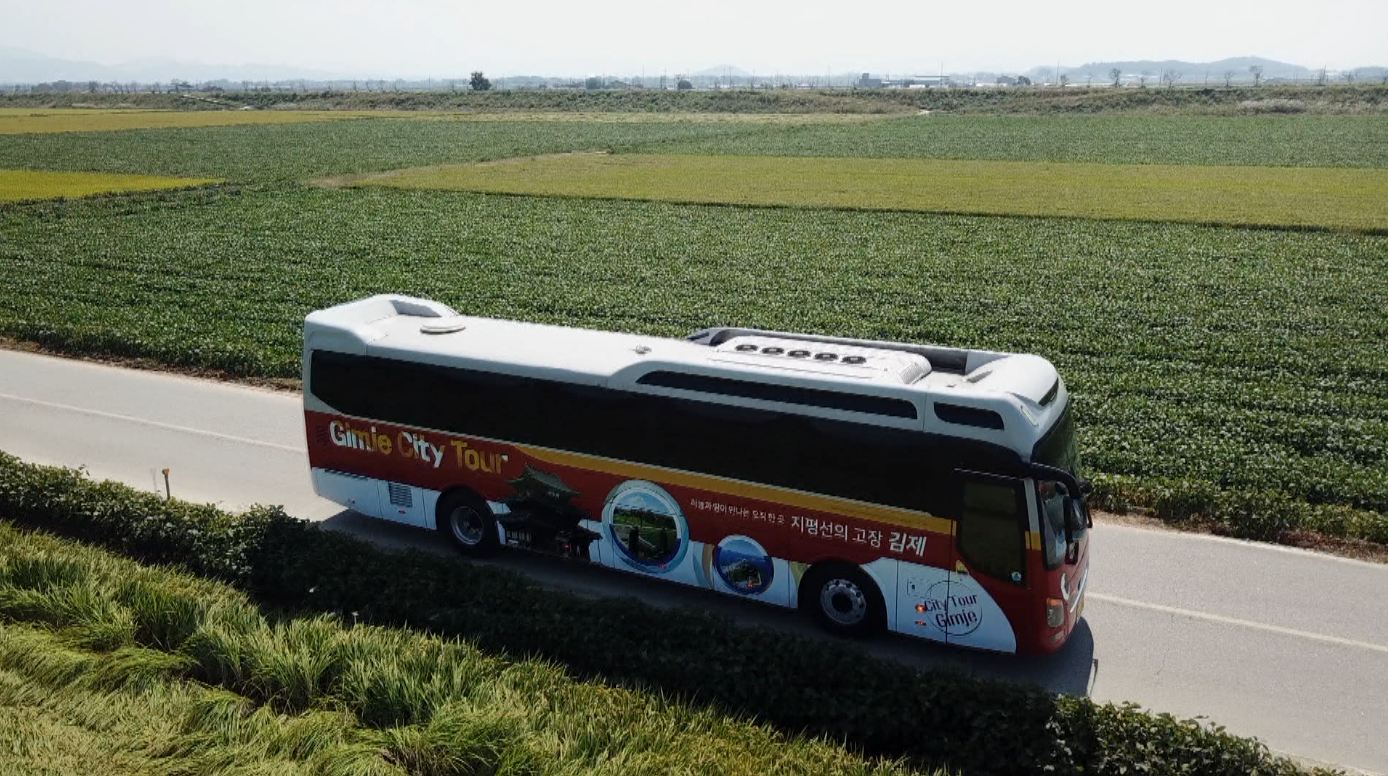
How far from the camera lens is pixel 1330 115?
95.2 metres

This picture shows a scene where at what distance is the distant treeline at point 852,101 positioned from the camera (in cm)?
10438

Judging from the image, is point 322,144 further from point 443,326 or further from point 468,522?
point 468,522

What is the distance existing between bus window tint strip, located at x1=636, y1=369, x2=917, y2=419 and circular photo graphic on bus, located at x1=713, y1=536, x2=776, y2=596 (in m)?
1.61

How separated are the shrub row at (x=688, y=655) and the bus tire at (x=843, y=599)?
2.60 feet

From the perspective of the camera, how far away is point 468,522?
14055mm

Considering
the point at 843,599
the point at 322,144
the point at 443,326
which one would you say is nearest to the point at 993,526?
A: the point at 843,599

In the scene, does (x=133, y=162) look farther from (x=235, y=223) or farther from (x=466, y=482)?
(x=466, y=482)

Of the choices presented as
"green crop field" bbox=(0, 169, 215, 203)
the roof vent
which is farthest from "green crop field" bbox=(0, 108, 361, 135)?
the roof vent

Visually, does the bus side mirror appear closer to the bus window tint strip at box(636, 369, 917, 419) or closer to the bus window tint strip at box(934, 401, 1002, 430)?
the bus window tint strip at box(934, 401, 1002, 430)

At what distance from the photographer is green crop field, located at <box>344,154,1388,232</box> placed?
4203cm

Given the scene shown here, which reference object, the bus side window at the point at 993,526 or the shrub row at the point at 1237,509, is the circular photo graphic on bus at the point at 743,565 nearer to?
the bus side window at the point at 993,526

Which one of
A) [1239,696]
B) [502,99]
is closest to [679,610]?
[1239,696]

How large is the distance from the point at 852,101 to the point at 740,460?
382 ft

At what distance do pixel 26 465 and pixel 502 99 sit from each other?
129 m
